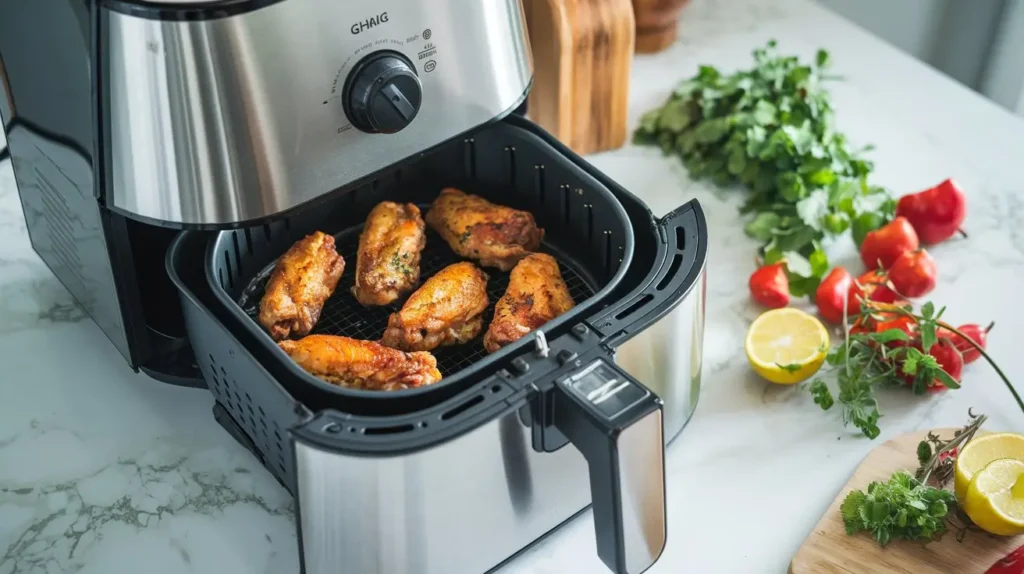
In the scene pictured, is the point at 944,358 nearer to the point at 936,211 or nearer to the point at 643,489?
the point at 936,211

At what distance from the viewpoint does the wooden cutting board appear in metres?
1.03

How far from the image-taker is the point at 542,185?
1.20 m

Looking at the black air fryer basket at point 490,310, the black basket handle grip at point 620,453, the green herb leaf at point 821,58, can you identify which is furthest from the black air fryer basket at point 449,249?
the green herb leaf at point 821,58

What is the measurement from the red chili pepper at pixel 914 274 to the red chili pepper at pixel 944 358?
0.12 m

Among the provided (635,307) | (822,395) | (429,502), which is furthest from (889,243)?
(429,502)

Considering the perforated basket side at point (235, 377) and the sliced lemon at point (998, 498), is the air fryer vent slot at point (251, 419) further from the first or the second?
the sliced lemon at point (998, 498)

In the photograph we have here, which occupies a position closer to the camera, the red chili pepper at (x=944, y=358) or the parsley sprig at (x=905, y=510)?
the parsley sprig at (x=905, y=510)

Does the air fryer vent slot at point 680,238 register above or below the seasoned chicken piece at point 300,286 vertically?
above

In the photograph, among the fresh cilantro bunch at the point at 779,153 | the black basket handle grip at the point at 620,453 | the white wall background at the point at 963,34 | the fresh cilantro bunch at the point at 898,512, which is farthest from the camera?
the white wall background at the point at 963,34

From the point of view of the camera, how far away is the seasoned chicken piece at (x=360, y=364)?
39.6 inches

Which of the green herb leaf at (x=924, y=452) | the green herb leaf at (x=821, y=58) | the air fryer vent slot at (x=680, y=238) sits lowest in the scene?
the green herb leaf at (x=924, y=452)

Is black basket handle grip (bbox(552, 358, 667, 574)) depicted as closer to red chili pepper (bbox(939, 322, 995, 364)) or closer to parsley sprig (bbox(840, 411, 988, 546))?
parsley sprig (bbox(840, 411, 988, 546))

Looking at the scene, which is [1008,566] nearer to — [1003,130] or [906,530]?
[906,530]

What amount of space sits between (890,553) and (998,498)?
0.11 m
